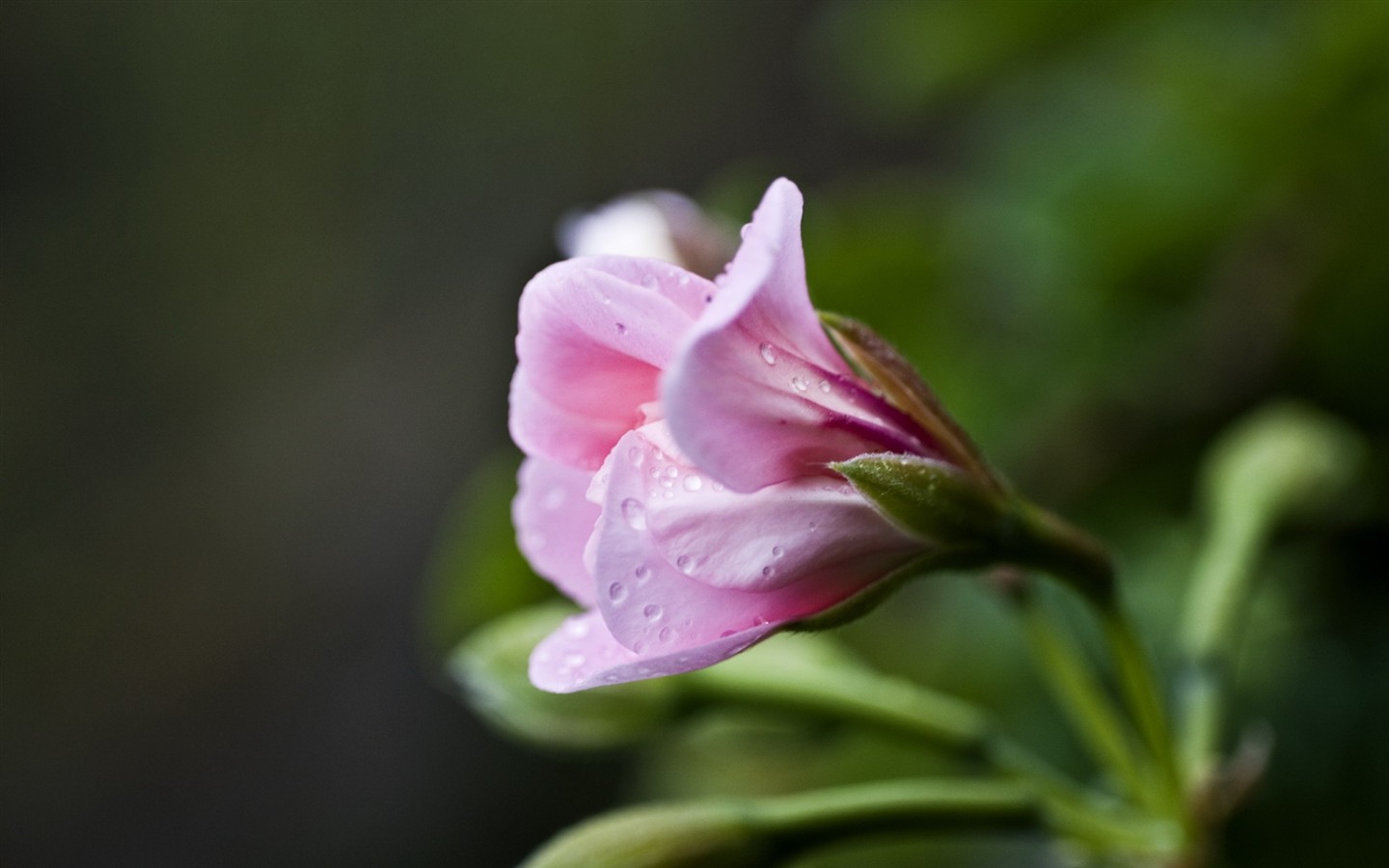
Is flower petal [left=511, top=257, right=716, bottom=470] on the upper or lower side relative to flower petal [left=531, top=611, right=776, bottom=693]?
upper

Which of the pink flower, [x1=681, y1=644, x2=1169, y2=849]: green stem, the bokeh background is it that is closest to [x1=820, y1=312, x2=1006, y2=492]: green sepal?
the pink flower

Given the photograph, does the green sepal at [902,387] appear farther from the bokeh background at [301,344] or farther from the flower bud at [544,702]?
the bokeh background at [301,344]

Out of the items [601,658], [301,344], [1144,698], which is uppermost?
[601,658]

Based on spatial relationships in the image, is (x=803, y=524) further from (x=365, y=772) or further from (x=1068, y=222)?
(x=365, y=772)

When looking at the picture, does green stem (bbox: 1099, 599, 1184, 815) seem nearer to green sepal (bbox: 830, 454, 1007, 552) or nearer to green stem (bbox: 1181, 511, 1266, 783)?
green stem (bbox: 1181, 511, 1266, 783)

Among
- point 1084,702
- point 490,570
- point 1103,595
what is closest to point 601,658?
point 1103,595

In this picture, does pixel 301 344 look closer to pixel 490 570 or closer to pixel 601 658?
pixel 490 570

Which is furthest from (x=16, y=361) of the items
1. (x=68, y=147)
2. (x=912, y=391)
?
(x=912, y=391)
